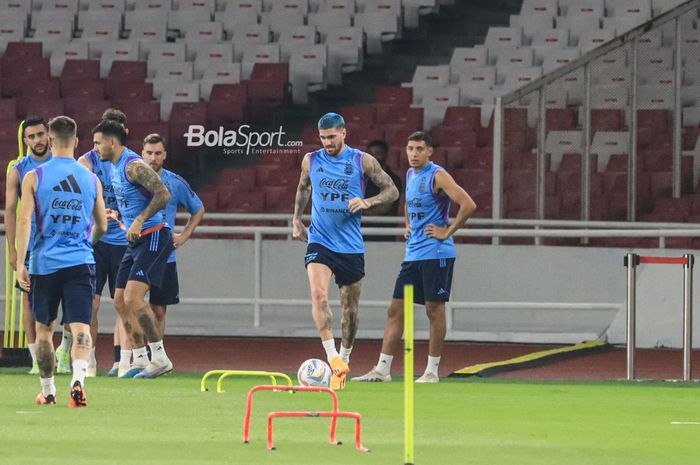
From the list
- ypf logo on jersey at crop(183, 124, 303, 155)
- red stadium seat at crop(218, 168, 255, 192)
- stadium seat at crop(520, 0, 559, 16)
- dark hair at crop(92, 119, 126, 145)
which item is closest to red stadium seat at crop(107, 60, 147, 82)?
ypf logo on jersey at crop(183, 124, 303, 155)

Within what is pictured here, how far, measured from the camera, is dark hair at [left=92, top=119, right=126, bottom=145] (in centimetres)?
1424

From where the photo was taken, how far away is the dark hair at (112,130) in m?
14.2

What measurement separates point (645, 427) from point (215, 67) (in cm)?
1791

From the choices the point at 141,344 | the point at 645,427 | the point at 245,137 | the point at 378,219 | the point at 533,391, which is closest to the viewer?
the point at 645,427

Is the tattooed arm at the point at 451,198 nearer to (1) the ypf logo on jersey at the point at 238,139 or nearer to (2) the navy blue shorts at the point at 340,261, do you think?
(2) the navy blue shorts at the point at 340,261

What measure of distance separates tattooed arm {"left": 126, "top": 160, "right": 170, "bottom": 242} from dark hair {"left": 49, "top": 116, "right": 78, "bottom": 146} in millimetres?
3029

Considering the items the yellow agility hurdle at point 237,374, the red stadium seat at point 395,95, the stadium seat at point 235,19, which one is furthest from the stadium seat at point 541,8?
the yellow agility hurdle at point 237,374

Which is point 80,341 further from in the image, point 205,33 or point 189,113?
point 205,33

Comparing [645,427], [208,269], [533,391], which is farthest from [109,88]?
[645,427]

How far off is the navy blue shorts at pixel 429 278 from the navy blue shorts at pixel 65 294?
4062 millimetres

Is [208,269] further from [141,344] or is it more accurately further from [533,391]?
[533,391]

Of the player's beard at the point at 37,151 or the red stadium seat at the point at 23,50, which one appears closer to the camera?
the player's beard at the point at 37,151

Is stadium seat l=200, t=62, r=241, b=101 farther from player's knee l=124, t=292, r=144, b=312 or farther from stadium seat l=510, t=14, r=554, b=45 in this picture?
player's knee l=124, t=292, r=144, b=312

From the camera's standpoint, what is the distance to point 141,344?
14.9 metres
